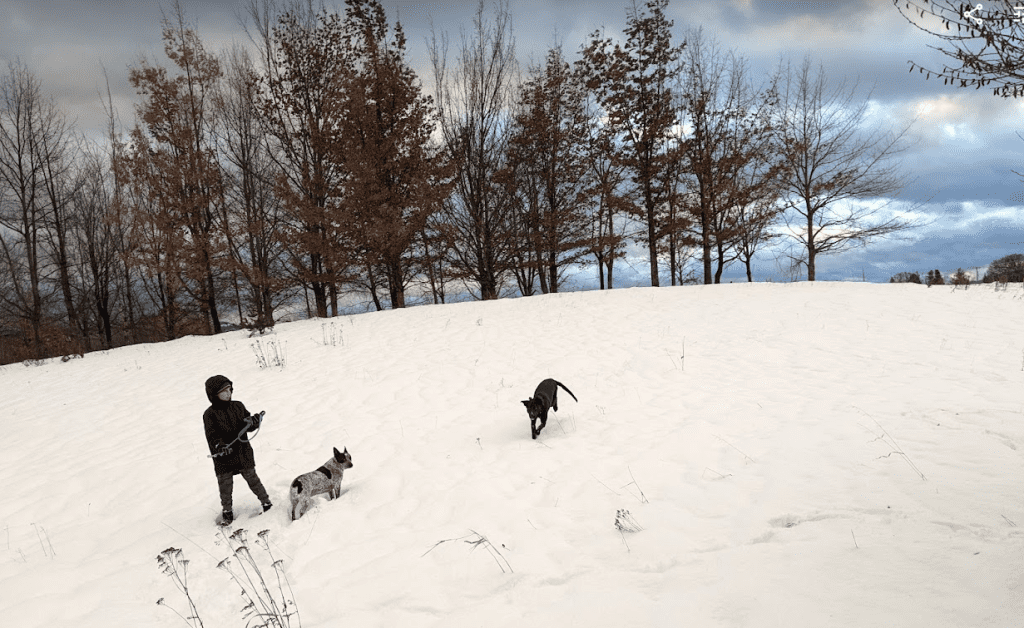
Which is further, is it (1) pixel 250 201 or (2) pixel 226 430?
(1) pixel 250 201

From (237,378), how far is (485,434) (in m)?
6.97

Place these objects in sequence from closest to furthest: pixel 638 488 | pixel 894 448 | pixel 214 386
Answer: pixel 638 488 < pixel 214 386 < pixel 894 448

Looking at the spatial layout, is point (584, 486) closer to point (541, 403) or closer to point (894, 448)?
point (541, 403)

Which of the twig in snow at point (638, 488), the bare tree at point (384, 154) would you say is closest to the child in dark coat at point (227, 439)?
the twig in snow at point (638, 488)

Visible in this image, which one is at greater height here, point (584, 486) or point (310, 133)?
point (310, 133)

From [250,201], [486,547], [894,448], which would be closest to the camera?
[486,547]

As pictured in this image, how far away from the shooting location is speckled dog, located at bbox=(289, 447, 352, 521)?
4.29 m

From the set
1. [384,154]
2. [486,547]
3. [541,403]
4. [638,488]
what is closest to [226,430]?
[486,547]

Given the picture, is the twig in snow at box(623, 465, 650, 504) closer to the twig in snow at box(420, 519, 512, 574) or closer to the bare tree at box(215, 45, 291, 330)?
the twig in snow at box(420, 519, 512, 574)

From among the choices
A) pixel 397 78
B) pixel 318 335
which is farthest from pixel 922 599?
pixel 397 78

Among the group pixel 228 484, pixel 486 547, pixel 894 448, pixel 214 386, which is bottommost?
pixel 486 547

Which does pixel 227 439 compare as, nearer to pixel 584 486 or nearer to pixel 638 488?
pixel 584 486

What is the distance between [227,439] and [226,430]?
0.09m

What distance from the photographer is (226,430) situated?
4.36 m
